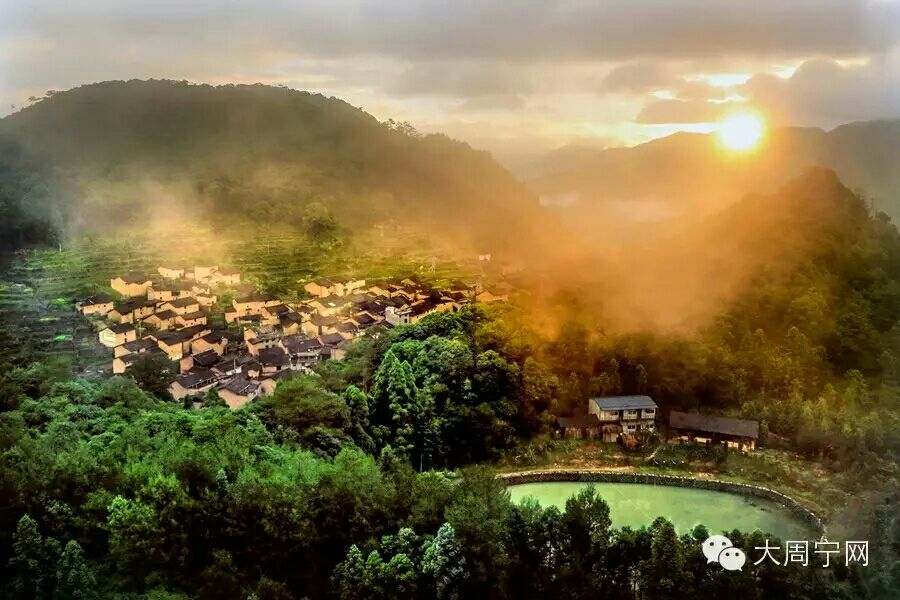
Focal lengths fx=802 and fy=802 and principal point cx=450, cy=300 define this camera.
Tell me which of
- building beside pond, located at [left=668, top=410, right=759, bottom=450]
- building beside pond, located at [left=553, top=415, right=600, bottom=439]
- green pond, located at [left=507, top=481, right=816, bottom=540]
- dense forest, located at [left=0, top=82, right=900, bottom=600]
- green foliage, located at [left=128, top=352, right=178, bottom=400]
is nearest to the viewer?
dense forest, located at [left=0, top=82, right=900, bottom=600]

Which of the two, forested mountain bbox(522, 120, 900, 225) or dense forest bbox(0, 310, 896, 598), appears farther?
forested mountain bbox(522, 120, 900, 225)

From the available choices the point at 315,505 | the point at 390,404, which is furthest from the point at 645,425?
the point at 315,505

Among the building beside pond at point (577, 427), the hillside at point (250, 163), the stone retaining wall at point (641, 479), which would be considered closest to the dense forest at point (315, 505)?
the building beside pond at point (577, 427)

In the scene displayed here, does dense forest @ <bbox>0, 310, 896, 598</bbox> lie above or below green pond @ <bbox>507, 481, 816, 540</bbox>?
above

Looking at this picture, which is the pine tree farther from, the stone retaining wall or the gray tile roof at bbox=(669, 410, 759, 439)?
the gray tile roof at bbox=(669, 410, 759, 439)

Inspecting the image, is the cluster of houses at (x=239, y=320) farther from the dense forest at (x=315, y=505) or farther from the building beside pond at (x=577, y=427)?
→ the building beside pond at (x=577, y=427)
